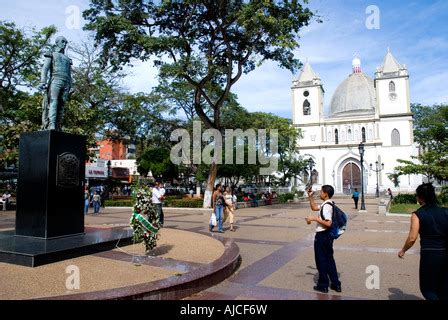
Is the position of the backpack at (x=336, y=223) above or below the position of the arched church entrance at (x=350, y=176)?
below

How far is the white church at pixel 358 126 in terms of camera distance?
56875 millimetres

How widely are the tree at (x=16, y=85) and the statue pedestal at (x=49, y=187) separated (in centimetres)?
1473

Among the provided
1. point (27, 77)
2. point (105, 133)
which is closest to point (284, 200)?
point (105, 133)

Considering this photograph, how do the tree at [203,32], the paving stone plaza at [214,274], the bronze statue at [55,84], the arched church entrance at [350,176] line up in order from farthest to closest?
1. the arched church entrance at [350,176]
2. the tree at [203,32]
3. the bronze statue at [55,84]
4. the paving stone plaza at [214,274]

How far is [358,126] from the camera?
200 ft

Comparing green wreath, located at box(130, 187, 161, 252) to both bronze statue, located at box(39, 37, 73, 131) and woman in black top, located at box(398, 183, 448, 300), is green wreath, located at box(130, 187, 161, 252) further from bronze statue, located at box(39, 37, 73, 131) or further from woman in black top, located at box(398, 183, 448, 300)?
woman in black top, located at box(398, 183, 448, 300)

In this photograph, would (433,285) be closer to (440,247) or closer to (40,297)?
(440,247)

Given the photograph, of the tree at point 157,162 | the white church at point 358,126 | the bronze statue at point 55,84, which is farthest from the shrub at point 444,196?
the white church at point 358,126

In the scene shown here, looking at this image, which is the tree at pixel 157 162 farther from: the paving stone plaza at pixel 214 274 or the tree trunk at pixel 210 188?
the paving stone plaza at pixel 214 274

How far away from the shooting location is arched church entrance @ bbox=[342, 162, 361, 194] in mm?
59500

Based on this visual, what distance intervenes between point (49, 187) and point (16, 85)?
2211 centimetres

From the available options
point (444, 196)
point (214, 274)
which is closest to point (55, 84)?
point (214, 274)

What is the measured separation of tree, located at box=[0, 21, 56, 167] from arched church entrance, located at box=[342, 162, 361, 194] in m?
49.8

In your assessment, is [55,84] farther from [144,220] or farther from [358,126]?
[358,126]
